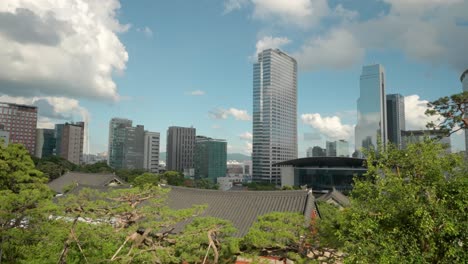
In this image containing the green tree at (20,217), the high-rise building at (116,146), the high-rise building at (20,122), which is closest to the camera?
the green tree at (20,217)

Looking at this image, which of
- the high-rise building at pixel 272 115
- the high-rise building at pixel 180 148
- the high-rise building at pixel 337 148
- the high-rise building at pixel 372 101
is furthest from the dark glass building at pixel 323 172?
the high-rise building at pixel 337 148

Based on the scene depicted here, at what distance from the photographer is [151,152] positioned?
130750mm

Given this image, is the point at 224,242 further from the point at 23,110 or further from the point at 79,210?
the point at 23,110

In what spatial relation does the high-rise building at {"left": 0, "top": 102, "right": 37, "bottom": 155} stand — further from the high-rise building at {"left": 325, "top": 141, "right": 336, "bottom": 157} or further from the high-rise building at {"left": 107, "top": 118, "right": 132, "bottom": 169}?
the high-rise building at {"left": 325, "top": 141, "right": 336, "bottom": 157}

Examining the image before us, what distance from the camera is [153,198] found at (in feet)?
38.0

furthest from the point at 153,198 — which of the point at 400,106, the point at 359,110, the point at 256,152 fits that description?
the point at 400,106

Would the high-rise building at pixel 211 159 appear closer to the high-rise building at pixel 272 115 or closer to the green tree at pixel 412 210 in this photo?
the high-rise building at pixel 272 115

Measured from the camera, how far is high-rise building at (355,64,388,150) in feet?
509

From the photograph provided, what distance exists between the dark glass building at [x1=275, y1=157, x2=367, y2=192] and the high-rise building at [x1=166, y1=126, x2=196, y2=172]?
229 feet

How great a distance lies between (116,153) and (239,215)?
121228 mm

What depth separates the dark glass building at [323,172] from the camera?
212 feet

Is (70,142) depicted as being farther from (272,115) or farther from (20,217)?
(20,217)

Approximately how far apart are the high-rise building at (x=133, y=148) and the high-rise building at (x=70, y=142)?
1651 centimetres

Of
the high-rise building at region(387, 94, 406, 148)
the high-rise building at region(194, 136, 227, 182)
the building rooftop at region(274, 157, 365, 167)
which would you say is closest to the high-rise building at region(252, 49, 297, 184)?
the high-rise building at region(194, 136, 227, 182)
